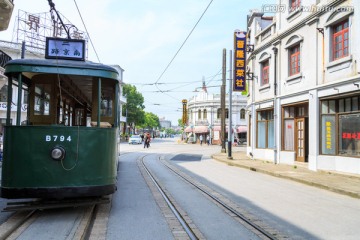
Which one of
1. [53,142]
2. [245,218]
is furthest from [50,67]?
[245,218]

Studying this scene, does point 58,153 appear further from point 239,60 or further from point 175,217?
point 239,60

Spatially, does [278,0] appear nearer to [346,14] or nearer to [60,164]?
[346,14]

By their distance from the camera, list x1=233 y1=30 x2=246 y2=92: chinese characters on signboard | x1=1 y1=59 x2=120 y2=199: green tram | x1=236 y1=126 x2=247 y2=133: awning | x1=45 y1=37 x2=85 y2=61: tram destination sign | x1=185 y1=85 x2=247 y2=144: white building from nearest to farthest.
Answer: x1=1 y1=59 x2=120 y2=199: green tram < x1=45 y1=37 x2=85 y2=61: tram destination sign < x1=233 y1=30 x2=246 y2=92: chinese characters on signboard < x1=236 y1=126 x2=247 y2=133: awning < x1=185 y1=85 x2=247 y2=144: white building

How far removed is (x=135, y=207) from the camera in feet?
25.3

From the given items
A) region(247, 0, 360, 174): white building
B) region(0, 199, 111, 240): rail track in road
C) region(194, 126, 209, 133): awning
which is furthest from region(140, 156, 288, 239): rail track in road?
region(194, 126, 209, 133): awning

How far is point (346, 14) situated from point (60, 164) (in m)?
11.5

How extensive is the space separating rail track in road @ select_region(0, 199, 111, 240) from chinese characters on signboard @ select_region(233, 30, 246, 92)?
51.9ft

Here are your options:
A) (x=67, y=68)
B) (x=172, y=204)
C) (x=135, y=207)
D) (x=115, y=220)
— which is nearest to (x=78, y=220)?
(x=115, y=220)

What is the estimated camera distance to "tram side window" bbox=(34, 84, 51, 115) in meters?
7.59

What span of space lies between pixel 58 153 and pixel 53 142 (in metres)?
0.23

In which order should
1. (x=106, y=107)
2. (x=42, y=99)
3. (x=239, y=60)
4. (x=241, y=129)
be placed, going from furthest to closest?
(x=241, y=129)
(x=239, y=60)
(x=106, y=107)
(x=42, y=99)

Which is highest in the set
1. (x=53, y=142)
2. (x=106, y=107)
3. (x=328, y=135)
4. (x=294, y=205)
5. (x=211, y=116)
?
(x=211, y=116)

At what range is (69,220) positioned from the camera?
21.1ft

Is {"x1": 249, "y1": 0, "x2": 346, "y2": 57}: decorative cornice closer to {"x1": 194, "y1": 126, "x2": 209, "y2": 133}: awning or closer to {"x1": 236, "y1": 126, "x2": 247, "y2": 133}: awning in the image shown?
{"x1": 236, "y1": 126, "x2": 247, "y2": 133}: awning
